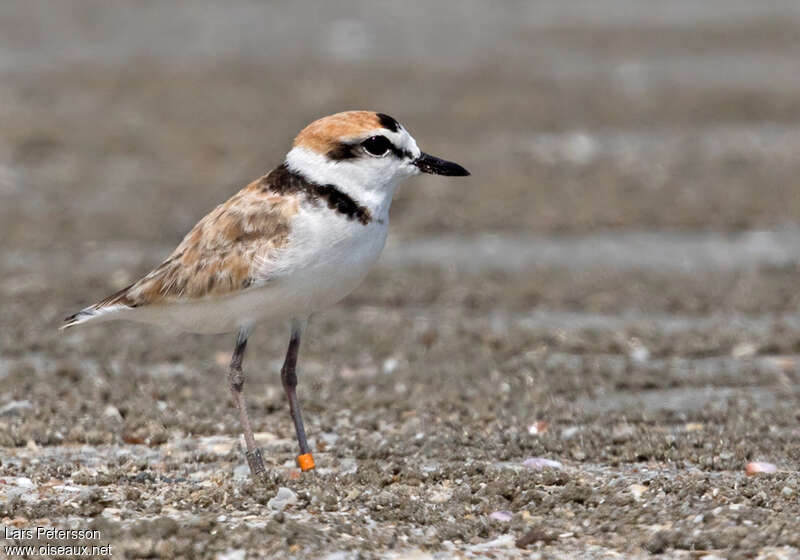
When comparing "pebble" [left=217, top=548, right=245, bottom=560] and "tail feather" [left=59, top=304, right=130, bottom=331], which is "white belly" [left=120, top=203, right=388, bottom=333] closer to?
"tail feather" [left=59, top=304, right=130, bottom=331]

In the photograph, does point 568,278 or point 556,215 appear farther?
point 556,215

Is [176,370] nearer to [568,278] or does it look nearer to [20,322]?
[20,322]

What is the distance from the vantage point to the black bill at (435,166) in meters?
5.53

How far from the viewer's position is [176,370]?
25.7 ft

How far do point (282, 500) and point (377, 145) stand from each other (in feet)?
5.06

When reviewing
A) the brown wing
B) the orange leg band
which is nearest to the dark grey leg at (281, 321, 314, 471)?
the orange leg band

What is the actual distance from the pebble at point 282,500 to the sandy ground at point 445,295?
0.04 feet

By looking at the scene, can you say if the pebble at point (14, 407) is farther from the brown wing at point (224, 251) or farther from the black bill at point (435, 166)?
the black bill at point (435, 166)

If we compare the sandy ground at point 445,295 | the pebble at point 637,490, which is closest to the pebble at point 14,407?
the sandy ground at point 445,295

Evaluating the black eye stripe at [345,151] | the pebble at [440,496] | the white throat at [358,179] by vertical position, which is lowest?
the pebble at [440,496]

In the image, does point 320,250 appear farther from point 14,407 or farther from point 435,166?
point 14,407

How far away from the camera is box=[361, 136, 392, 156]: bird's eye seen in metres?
5.40

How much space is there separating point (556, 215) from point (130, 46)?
8.92 metres

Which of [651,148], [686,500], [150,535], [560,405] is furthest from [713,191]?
[150,535]
